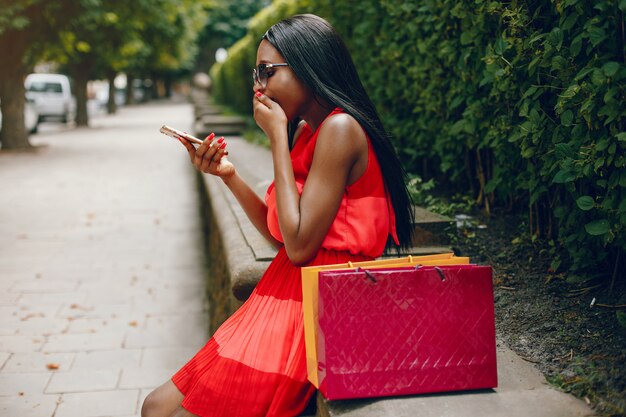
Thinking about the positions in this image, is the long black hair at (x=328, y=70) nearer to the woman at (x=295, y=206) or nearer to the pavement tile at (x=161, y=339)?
the woman at (x=295, y=206)

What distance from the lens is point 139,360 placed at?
15.4ft

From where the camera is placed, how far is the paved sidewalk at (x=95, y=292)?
4234 mm

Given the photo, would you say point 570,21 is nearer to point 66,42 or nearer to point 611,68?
point 611,68

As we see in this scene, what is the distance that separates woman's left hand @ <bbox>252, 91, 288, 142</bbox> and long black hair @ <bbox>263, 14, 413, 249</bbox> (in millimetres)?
132

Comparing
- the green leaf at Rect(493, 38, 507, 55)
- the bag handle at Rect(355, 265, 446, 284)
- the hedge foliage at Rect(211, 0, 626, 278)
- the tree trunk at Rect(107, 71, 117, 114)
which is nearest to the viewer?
the bag handle at Rect(355, 265, 446, 284)

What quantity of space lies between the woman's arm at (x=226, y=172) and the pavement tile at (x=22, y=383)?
2.16m

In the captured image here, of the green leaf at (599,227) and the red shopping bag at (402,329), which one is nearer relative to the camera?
the red shopping bag at (402,329)

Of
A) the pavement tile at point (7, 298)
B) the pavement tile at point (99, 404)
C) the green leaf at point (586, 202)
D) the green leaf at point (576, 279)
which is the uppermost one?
the green leaf at point (586, 202)

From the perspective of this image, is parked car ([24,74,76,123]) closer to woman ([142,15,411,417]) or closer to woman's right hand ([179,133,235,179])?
woman's right hand ([179,133,235,179])

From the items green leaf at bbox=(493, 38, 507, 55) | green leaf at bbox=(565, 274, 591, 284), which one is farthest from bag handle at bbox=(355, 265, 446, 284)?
green leaf at bbox=(493, 38, 507, 55)

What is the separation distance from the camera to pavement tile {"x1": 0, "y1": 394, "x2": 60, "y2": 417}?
Result: 379 cm

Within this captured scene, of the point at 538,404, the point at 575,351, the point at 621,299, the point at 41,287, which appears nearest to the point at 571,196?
the point at 621,299

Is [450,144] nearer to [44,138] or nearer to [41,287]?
[41,287]

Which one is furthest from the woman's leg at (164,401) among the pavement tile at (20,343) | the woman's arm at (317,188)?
the pavement tile at (20,343)
